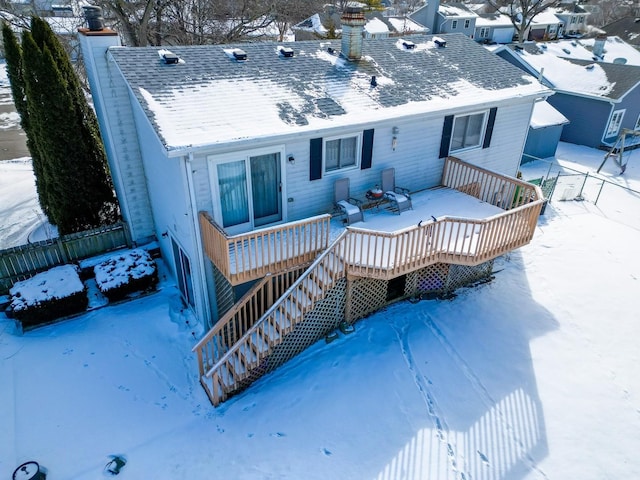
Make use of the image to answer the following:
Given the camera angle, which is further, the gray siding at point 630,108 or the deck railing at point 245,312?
the gray siding at point 630,108

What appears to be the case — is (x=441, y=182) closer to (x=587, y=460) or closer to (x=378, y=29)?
(x=587, y=460)

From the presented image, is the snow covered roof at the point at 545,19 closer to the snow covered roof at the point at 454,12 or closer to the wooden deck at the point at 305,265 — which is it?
the snow covered roof at the point at 454,12

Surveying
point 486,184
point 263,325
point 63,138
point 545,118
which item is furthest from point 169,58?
point 545,118

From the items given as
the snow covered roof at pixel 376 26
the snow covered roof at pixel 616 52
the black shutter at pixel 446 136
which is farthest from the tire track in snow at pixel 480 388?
the snow covered roof at pixel 376 26

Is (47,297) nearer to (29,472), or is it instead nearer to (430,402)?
(29,472)

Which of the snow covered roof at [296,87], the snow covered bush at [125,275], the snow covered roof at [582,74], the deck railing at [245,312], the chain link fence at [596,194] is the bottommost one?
the chain link fence at [596,194]

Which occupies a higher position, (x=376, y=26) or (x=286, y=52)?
(x=286, y=52)
